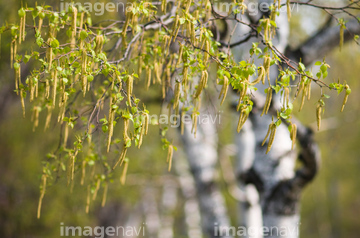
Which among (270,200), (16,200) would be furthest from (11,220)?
(270,200)

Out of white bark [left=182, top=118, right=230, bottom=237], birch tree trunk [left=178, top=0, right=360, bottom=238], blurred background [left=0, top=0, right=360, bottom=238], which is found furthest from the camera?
blurred background [left=0, top=0, right=360, bottom=238]

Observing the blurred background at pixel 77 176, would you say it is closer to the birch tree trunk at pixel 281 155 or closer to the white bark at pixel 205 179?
the white bark at pixel 205 179

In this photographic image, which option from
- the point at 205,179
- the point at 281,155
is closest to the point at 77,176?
the point at 205,179

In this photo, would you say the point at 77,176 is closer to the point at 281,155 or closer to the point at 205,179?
the point at 205,179

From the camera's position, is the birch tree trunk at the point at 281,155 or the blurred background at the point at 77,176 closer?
the birch tree trunk at the point at 281,155

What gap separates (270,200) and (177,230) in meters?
27.9

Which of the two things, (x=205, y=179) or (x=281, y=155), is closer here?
(x=281, y=155)

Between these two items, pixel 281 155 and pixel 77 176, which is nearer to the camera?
pixel 281 155

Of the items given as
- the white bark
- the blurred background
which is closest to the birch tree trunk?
the blurred background

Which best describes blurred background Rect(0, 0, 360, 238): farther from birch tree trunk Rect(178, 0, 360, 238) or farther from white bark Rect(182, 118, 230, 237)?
birch tree trunk Rect(178, 0, 360, 238)

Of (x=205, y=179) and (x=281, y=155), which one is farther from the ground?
(x=281, y=155)

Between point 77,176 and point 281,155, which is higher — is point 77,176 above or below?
below

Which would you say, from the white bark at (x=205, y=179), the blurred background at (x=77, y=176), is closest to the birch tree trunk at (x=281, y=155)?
the blurred background at (x=77, y=176)

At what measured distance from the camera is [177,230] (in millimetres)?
30547
